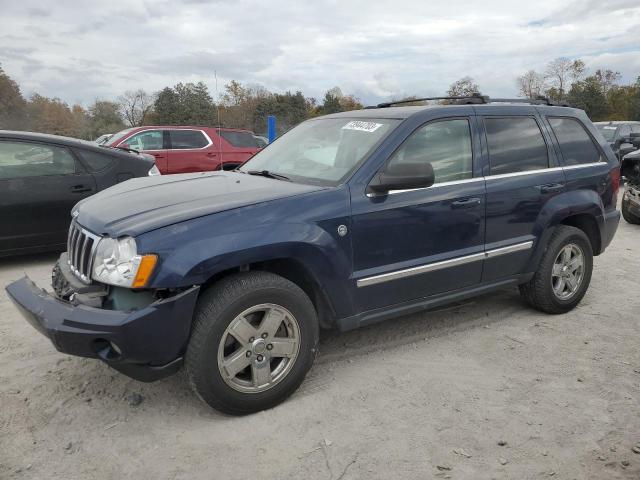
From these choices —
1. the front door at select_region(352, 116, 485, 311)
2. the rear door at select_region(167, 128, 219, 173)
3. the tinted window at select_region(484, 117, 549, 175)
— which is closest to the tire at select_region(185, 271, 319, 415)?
the front door at select_region(352, 116, 485, 311)

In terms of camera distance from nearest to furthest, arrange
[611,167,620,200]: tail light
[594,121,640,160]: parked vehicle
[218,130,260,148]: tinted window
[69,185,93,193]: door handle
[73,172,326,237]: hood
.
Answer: [73,172,326,237]: hood
[611,167,620,200]: tail light
[69,185,93,193]: door handle
[218,130,260,148]: tinted window
[594,121,640,160]: parked vehicle

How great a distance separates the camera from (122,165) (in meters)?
6.47

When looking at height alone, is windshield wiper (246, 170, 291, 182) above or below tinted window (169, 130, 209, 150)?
below

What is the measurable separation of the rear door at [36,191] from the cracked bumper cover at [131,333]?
3.44 meters

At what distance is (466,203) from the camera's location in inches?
148

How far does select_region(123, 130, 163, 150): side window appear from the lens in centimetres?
1141

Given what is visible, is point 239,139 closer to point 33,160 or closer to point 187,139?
point 187,139

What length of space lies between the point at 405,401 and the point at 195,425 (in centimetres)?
122

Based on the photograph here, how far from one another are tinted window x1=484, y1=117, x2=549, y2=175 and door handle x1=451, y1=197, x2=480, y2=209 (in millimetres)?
321

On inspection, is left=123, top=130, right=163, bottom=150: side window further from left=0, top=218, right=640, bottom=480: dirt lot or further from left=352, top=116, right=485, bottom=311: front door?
left=352, top=116, right=485, bottom=311: front door

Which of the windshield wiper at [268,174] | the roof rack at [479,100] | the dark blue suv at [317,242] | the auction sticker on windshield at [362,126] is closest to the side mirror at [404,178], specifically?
the dark blue suv at [317,242]

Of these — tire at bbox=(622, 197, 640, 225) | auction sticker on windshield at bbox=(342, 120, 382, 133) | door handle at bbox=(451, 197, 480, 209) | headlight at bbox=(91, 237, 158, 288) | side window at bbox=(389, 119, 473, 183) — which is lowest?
tire at bbox=(622, 197, 640, 225)

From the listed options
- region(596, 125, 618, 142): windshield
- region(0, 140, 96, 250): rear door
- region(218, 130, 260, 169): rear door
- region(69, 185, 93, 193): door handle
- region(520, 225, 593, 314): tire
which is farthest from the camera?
region(596, 125, 618, 142): windshield

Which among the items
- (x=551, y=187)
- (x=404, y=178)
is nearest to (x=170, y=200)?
(x=404, y=178)
